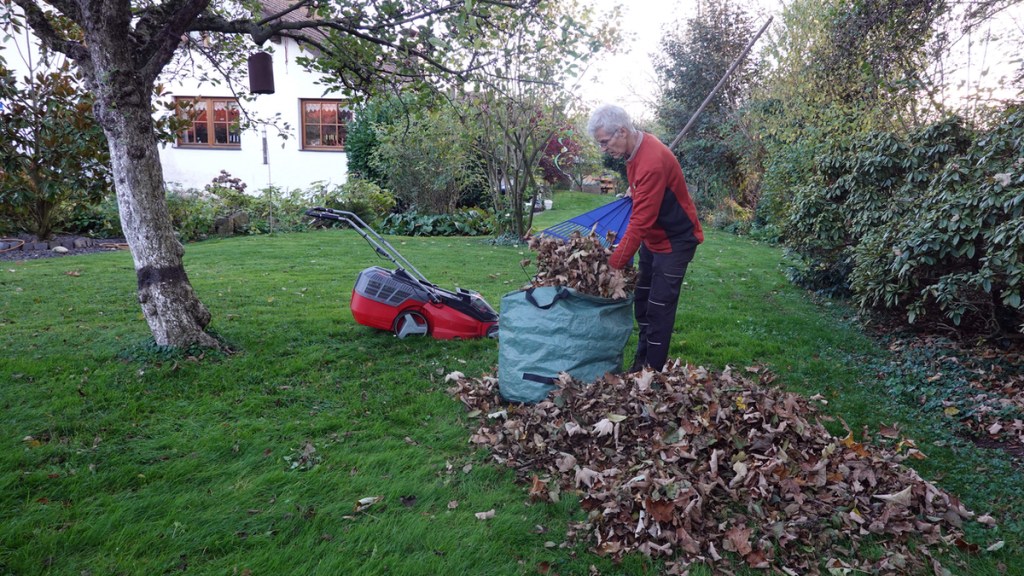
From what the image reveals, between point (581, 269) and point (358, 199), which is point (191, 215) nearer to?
point (358, 199)

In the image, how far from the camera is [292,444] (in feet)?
10.5

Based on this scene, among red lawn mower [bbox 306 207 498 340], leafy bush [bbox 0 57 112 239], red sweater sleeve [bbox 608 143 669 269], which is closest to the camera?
red sweater sleeve [bbox 608 143 669 269]

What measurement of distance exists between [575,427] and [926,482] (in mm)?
1625

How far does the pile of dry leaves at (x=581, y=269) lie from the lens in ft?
11.7

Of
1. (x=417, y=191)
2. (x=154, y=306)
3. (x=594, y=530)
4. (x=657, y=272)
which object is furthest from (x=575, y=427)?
(x=417, y=191)

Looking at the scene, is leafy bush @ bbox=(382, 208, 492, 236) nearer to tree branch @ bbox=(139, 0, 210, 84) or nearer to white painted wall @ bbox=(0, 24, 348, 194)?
white painted wall @ bbox=(0, 24, 348, 194)

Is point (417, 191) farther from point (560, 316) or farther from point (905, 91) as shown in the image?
point (560, 316)

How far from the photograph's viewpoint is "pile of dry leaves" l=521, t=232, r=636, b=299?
3564 millimetres

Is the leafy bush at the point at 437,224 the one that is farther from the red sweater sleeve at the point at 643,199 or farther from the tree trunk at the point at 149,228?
the red sweater sleeve at the point at 643,199

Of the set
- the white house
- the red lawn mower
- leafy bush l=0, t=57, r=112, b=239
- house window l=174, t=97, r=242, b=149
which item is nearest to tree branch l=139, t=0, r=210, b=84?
leafy bush l=0, t=57, r=112, b=239

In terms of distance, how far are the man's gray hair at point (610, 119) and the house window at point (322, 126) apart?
45.3 feet

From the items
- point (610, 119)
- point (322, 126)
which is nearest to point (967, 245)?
point (610, 119)

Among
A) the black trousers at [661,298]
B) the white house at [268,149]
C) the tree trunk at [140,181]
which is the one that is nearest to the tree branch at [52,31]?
Result: the tree trunk at [140,181]

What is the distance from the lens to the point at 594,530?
2555 millimetres
